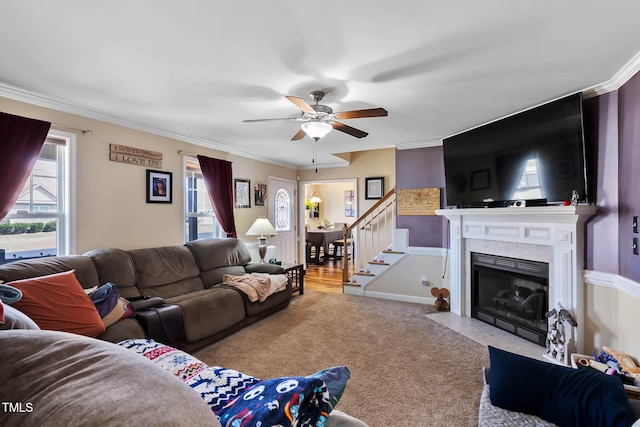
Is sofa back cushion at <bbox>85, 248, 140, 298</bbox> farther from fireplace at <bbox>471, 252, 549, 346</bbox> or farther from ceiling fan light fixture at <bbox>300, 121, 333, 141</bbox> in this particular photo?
fireplace at <bbox>471, 252, 549, 346</bbox>

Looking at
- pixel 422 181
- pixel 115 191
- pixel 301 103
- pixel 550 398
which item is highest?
pixel 301 103

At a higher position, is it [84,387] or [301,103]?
[301,103]

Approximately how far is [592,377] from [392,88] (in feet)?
Result: 7.76

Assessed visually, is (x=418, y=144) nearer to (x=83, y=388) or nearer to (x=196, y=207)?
(x=196, y=207)

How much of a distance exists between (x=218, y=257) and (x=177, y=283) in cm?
68

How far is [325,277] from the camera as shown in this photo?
640cm

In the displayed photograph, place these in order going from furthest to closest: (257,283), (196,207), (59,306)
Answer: (196,207), (257,283), (59,306)

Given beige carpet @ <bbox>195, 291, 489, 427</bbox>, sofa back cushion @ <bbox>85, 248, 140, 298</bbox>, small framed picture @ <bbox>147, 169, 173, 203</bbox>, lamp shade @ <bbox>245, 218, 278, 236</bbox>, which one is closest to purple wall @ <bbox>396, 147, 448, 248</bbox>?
beige carpet @ <bbox>195, 291, 489, 427</bbox>

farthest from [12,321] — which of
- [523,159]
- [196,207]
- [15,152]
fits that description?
[523,159]

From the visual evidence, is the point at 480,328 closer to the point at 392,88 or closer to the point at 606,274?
the point at 606,274

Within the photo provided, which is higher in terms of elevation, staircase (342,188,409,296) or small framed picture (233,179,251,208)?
small framed picture (233,179,251,208)

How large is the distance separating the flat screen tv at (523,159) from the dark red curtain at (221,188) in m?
3.20

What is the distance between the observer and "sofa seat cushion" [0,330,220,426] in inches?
15.6

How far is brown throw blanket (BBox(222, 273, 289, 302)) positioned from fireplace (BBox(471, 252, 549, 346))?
99.2 inches
